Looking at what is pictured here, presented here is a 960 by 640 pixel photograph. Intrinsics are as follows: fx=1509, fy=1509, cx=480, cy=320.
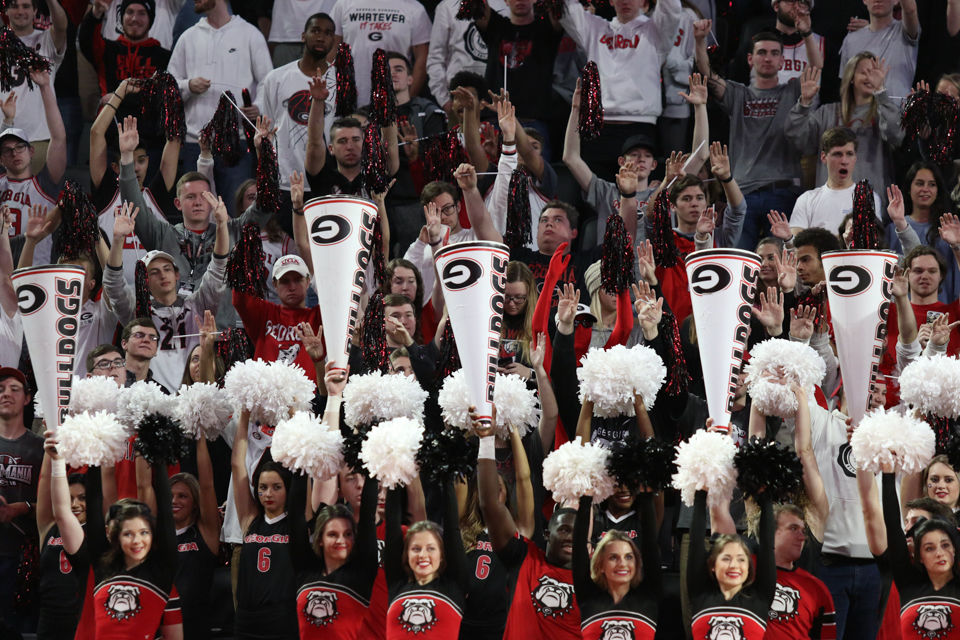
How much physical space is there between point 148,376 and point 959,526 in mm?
3977

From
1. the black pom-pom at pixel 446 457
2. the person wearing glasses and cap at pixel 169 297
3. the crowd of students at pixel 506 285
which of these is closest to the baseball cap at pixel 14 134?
the crowd of students at pixel 506 285

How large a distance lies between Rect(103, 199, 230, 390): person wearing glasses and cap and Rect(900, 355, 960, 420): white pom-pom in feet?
12.0

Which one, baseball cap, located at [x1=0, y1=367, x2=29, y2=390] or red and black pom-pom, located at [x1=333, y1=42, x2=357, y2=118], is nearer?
baseball cap, located at [x1=0, y1=367, x2=29, y2=390]

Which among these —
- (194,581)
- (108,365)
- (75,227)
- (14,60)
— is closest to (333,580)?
(194,581)

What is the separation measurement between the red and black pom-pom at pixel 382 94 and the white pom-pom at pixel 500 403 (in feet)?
8.74

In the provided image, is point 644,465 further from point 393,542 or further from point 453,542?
point 393,542

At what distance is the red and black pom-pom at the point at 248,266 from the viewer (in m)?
7.69

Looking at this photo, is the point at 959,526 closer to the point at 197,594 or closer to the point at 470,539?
the point at 470,539

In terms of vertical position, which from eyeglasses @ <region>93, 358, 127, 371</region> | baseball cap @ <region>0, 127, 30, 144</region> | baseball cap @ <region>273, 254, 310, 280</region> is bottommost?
eyeglasses @ <region>93, 358, 127, 371</region>

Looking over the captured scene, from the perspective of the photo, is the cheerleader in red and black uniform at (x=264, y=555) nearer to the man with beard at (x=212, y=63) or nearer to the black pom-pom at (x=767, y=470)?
the black pom-pom at (x=767, y=470)

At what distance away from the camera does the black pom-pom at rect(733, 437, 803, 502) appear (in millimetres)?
5645

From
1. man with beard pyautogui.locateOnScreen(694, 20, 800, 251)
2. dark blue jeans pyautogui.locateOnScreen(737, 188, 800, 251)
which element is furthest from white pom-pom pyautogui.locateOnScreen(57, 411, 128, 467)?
man with beard pyautogui.locateOnScreen(694, 20, 800, 251)

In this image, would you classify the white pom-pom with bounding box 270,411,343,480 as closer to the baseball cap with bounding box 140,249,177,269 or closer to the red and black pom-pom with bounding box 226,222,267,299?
the red and black pom-pom with bounding box 226,222,267,299

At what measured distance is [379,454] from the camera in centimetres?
591
